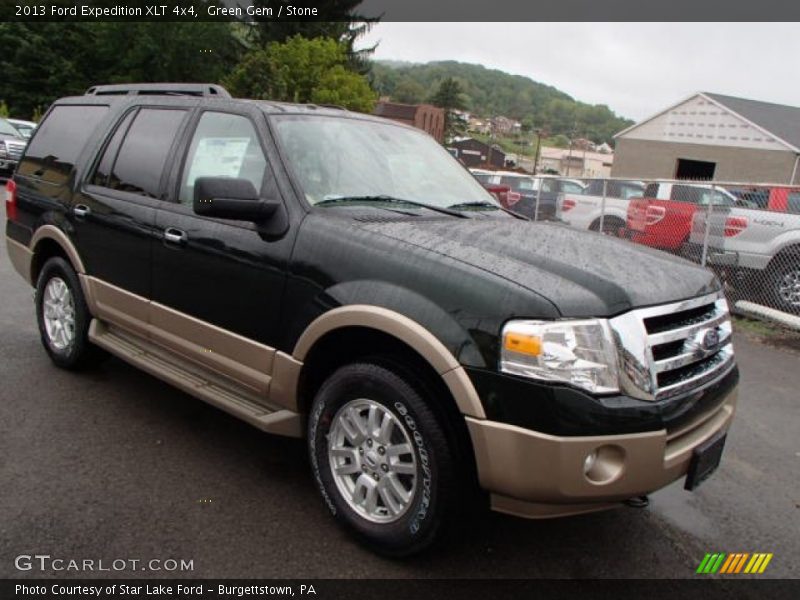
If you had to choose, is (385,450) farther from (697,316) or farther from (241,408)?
(697,316)

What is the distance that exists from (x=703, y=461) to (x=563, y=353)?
32.9 inches

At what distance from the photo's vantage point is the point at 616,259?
2908 millimetres

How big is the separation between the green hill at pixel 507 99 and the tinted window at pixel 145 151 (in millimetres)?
110577

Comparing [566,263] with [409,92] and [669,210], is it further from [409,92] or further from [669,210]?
[409,92]

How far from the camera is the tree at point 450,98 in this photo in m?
107

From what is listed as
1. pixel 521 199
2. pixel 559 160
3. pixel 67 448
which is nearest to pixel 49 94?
pixel 521 199

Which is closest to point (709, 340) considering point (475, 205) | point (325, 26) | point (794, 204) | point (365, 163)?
point (475, 205)

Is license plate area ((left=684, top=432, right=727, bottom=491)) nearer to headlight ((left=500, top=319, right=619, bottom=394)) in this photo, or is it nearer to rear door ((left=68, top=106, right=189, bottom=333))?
headlight ((left=500, top=319, right=619, bottom=394))

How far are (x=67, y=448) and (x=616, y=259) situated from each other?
2.98 meters

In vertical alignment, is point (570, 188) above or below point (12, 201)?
above

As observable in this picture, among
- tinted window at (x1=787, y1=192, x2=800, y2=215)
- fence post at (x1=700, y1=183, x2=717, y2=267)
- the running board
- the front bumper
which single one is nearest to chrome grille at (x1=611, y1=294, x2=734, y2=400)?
the front bumper

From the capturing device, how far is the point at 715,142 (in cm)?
3575

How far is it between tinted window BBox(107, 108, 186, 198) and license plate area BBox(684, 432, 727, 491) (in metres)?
3.07

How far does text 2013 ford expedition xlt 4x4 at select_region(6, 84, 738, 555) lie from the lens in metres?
2.39
